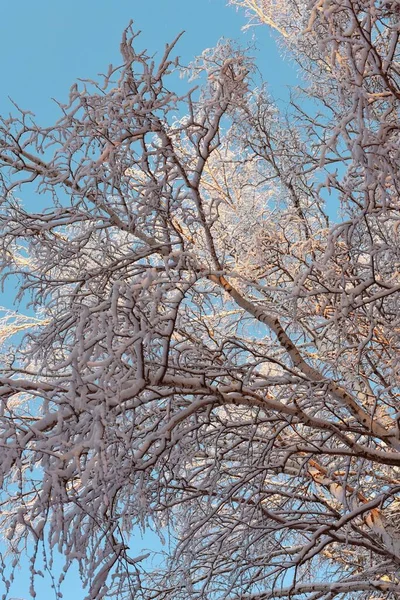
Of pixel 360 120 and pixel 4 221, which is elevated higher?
pixel 4 221

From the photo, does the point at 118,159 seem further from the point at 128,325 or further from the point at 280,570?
the point at 280,570

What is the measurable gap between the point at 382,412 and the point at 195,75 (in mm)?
3268

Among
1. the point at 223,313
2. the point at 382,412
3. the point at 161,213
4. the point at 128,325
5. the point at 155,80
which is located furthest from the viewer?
the point at 223,313

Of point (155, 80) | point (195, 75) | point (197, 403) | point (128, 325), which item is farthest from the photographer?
point (195, 75)

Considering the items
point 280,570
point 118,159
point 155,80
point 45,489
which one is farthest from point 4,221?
point 280,570

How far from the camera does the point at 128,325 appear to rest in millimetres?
3246

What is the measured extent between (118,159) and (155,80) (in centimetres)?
47

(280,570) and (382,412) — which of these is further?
(382,412)

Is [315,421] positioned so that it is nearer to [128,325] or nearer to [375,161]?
[128,325]

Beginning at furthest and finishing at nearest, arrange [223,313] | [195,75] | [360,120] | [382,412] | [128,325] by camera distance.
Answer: [223,313] < [382,412] < [195,75] < [128,325] < [360,120]

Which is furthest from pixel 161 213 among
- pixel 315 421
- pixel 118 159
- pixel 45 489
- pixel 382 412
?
pixel 382 412

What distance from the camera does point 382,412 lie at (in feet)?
20.8

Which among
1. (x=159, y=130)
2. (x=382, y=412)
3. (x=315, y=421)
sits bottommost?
(x=315, y=421)

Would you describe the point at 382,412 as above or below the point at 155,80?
below
